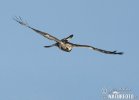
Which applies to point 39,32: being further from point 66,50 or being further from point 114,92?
point 114,92

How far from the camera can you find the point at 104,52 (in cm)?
9575

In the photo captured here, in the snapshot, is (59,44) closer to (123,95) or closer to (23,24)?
(23,24)

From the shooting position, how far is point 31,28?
3607 inches

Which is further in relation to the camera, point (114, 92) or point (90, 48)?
point (114, 92)

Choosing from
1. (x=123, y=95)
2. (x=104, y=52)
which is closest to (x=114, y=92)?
(x=123, y=95)

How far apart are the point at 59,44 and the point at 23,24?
5353 mm

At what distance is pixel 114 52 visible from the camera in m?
94.3

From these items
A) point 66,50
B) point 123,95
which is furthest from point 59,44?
point 123,95

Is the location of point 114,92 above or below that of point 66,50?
above

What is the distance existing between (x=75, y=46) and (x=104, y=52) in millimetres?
3072

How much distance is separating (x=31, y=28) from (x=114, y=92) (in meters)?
49.9

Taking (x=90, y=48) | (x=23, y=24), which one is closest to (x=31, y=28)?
(x=23, y=24)

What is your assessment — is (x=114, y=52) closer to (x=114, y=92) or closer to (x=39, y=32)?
(x=39, y=32)

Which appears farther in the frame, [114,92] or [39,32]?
[114,92]
